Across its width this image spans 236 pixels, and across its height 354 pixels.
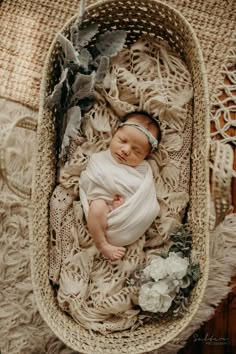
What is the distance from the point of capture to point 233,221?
1552 mm

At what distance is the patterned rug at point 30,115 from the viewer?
1.54 metres

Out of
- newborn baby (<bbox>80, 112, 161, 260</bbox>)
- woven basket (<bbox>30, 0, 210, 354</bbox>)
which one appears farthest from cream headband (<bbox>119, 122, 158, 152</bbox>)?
woven basket (<bbox>30, 0, 210, 354</bbox>)

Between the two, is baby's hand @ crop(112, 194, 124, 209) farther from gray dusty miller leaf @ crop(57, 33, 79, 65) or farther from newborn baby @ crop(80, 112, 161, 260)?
gray dusty miller leaf @ crop(57, 33, 79, 65)

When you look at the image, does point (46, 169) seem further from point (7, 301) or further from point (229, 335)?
point (229, 335)

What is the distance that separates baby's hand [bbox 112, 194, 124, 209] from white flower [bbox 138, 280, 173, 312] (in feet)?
0.67

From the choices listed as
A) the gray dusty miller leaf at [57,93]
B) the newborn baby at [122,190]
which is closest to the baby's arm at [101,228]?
the newborn baby at [122,190]

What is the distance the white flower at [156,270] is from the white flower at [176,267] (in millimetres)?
13

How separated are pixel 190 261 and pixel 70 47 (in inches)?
22.7

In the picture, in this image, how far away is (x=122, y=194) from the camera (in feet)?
4.79

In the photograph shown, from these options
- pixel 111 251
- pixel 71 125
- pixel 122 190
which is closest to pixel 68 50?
pixel 71 125

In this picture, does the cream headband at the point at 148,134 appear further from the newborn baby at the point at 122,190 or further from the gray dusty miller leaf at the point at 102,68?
the gray dusty miller leaf at the point at 102,68

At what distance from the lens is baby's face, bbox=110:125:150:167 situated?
1.44m

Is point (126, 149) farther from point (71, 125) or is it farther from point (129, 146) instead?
point (71, 125)

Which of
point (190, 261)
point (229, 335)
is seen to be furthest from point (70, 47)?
point (229, 335)
